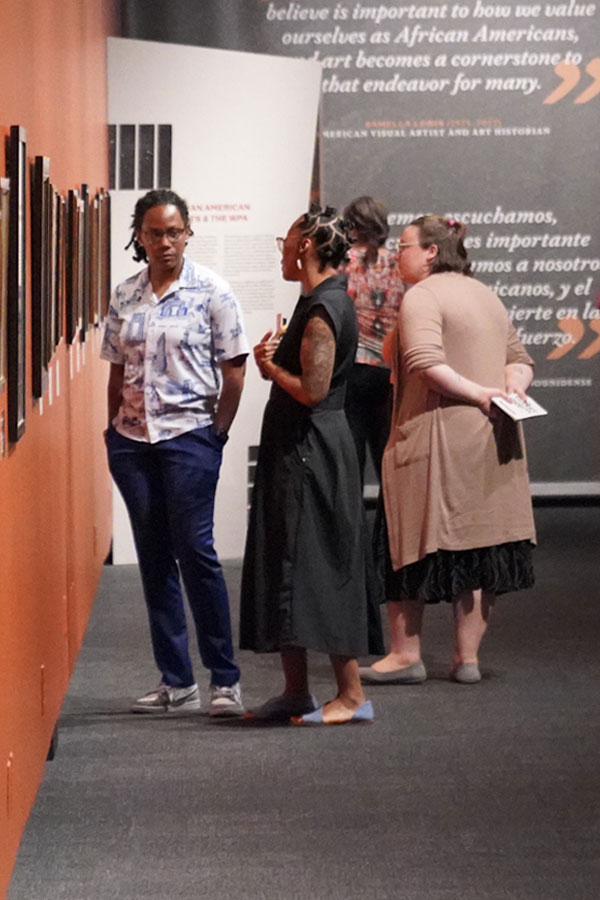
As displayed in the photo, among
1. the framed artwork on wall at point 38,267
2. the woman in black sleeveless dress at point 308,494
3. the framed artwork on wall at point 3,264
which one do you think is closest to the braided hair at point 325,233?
the woman in black sleeveless dress at point 308,494

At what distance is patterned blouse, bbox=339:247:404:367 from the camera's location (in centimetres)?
640

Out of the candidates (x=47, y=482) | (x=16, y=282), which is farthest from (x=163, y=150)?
(x=16, y=282)

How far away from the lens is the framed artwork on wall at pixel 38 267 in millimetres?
3693

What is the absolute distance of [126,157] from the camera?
24.6 ft

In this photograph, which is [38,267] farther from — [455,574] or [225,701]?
[455,574]

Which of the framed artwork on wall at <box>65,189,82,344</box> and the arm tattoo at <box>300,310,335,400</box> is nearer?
the arm tattoo at <box>300,310,335,400</box>

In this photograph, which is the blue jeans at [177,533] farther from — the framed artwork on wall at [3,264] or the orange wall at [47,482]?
the framed artwork on wall at [3,264]

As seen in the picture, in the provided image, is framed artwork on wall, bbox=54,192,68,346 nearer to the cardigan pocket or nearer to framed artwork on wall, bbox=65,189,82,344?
framed artwork on wall, bbox=65,189,82,344

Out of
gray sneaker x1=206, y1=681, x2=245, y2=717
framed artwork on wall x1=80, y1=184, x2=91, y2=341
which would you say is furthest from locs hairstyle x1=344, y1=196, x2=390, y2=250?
gray sneaker x1=206, y1=681, x2=245, y2=717

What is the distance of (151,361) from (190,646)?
1.71m

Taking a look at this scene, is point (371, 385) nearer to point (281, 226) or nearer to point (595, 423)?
point (281, 226)

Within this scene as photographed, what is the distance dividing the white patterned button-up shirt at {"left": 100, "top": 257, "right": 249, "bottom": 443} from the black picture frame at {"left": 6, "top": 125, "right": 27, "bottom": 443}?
147 cm

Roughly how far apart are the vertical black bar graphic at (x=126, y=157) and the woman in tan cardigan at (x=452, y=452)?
8.12ft

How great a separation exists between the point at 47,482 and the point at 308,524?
0.83 m
